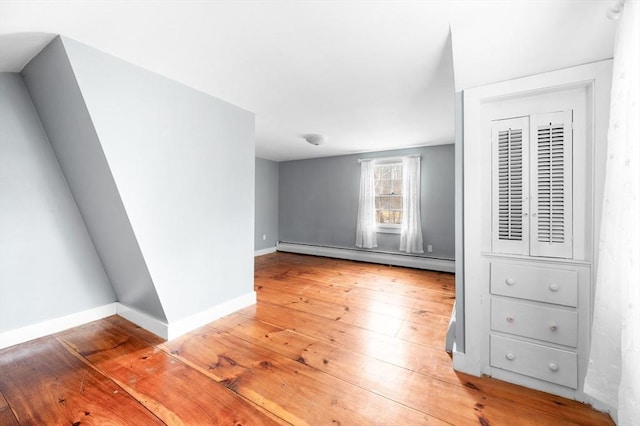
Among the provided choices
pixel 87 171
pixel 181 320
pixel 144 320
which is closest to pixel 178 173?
pixel 87 171

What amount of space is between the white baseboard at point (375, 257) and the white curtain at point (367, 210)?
0.72 feet

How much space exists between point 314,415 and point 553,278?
1.57 m

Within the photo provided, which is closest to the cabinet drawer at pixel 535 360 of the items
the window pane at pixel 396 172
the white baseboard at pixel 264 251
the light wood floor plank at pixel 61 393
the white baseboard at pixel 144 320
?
the light wood floor plank at pixel 61 393

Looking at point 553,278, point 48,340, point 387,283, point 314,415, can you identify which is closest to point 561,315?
point 553,278

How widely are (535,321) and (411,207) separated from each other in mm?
3281

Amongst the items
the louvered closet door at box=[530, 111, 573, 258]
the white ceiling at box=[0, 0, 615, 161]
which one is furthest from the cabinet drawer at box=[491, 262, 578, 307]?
the white ceiling at box=[0, 0, 615, 161]

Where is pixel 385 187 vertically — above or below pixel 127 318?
above

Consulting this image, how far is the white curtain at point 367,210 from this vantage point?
17.2 feet

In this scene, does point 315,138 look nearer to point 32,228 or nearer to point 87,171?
point 87,171

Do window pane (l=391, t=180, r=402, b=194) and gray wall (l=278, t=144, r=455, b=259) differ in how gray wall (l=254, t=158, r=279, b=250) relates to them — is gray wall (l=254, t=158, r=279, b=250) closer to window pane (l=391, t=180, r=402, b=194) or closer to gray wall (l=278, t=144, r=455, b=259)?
gray wall (l=278, t=144, r=455, b=259)

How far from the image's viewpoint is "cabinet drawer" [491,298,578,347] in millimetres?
1551

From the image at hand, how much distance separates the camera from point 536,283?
1.64 meters

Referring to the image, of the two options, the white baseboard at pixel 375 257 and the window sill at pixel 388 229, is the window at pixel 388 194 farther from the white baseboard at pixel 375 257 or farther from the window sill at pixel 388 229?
the white baseboard at pixel 375 257

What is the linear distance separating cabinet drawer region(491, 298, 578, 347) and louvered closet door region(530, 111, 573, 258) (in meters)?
0.34
